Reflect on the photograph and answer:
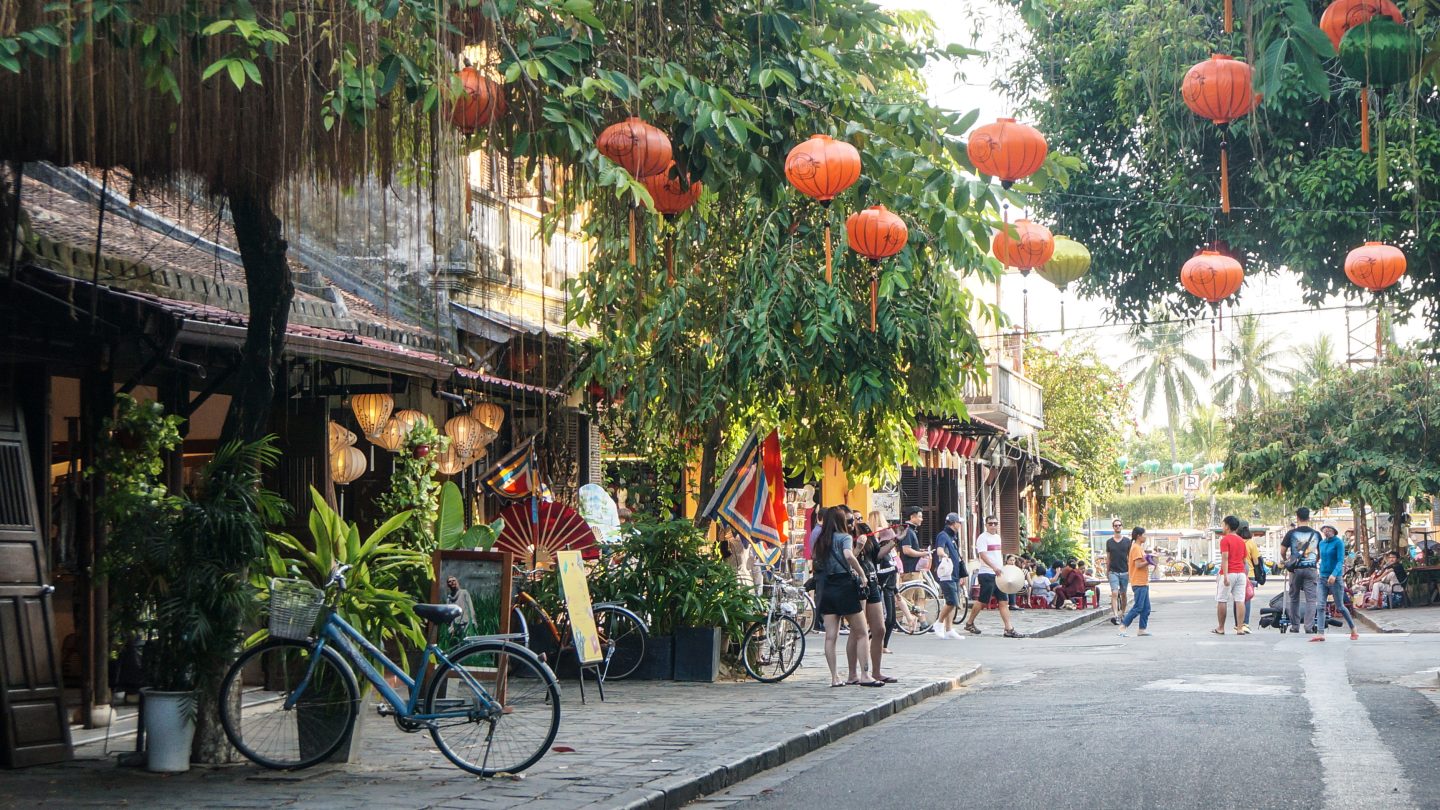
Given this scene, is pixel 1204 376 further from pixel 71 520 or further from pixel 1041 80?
pixel 71 520

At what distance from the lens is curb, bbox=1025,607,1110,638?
25.0m

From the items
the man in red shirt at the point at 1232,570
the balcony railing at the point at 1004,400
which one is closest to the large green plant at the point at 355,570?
the man in red shirt at the point at 1232,570

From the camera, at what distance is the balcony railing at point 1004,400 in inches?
1276

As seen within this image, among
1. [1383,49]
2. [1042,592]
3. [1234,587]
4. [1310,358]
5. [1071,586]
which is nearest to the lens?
[1383,49]

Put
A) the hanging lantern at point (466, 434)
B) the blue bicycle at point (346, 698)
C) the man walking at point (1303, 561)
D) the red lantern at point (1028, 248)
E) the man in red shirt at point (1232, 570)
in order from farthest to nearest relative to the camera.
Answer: the man in red shirt at point (1232, 570) → the man walking at point (1303, 561) → the hanging lantern at point (466, 434) → the red lantern at point (1028, 248) → the blue bicycle at point (346, 698)

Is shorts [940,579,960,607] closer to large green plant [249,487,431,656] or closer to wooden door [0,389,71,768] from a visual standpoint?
large green plant [249,487,431,656]

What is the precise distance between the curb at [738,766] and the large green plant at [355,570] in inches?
76.4

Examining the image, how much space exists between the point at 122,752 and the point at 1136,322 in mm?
14847

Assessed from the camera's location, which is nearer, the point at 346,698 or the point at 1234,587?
the point at 346,698

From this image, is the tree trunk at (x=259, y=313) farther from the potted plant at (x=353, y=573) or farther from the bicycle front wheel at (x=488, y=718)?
the bicycle front wheel at (x=488, y=718)

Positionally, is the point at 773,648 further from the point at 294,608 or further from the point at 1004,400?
the point at 1004,400

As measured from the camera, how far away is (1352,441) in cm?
3481

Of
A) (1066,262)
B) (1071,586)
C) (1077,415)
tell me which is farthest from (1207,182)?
(1077,415)

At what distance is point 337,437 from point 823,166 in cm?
699
